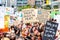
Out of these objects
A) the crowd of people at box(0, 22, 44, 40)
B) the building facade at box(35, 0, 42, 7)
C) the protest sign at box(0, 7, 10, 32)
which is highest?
the building facade at box(35, 0, 42, 7)

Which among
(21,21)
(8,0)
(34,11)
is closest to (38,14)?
(34,11)

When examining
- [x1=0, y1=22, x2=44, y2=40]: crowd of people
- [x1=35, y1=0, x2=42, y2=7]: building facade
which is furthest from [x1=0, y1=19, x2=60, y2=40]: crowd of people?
[x1=35, y1=0, x2=42, y2=7]: building facade

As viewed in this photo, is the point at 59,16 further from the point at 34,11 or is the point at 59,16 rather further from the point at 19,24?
the point at 19,24

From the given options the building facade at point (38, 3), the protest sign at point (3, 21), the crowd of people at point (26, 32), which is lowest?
the crowd of people at point (26, 32)

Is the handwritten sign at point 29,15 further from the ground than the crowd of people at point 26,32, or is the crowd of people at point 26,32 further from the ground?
the handwritten sign at point 29,15

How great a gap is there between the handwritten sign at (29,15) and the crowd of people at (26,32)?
43 millimetres

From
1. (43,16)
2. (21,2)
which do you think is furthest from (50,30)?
(21,2)

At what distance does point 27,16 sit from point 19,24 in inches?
4.5

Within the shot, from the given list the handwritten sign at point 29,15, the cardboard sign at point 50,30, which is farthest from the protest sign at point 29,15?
the cardboard sign at point 50,30

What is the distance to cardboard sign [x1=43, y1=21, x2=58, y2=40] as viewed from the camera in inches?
87.0

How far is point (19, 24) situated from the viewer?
7.25 ft

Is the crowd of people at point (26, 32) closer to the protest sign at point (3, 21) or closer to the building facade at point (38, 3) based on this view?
the protest sign at point (3, 21)

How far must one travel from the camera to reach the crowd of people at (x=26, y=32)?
7.22ft

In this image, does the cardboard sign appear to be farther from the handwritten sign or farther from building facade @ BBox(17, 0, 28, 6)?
building facade @ BBox(17, 0, 28, 6)
